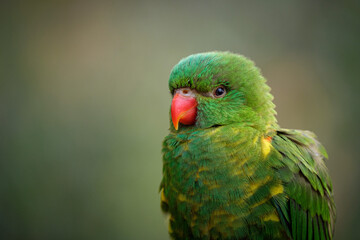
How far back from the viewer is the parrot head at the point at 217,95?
169 centimetres

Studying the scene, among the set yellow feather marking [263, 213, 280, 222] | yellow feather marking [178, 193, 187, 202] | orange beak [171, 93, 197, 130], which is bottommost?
yellow feather marking [263, 213, 280, 222]

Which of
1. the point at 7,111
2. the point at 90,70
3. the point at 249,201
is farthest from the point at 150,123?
the point at 249,201

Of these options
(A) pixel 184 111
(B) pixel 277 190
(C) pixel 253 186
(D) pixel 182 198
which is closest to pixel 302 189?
(B) pixel 277 190

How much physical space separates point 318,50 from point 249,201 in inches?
→ 120

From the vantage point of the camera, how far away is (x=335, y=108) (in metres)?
3.83

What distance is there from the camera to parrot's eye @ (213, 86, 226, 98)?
1.73 metres

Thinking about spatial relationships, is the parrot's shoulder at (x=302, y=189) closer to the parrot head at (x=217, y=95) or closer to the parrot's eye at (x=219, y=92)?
the parrot head at (x=217, y=95)

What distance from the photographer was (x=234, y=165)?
5.06 feet

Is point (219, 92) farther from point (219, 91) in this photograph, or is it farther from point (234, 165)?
point (234, 165)

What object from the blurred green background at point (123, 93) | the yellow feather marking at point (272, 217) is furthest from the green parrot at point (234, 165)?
the blurred green background at point (123, 93)

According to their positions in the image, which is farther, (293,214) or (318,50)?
(318,50)

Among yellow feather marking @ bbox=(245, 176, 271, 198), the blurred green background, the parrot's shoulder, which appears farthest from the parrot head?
the blurred green background

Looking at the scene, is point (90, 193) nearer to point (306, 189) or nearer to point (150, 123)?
point (150, 123)

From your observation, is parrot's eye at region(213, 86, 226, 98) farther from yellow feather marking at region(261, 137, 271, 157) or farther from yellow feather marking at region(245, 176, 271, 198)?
yellow feather marking at region(245, 176, 271, 198)
